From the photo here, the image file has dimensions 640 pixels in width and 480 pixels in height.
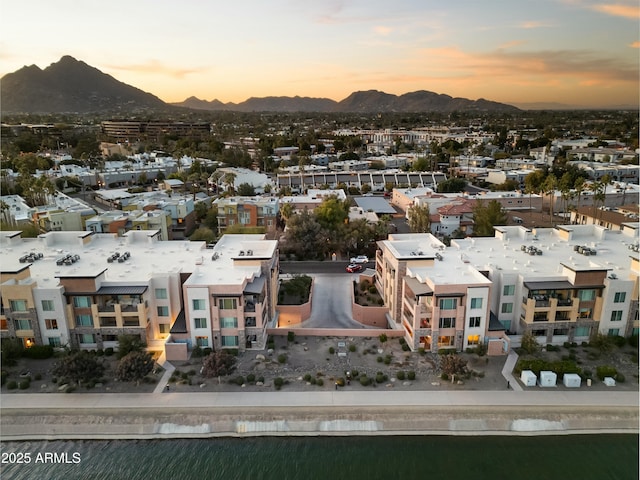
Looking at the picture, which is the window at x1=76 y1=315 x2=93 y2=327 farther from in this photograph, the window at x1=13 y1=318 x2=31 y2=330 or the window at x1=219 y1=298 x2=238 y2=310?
the window at x1=219 y1=298 x2=238 y2=310

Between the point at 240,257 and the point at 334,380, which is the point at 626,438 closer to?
the point at 334,380

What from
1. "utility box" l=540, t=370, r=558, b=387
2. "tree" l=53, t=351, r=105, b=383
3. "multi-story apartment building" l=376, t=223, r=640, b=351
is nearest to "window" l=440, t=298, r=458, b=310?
"multi-story apartment building" l=376, t=223, r=640, b=351

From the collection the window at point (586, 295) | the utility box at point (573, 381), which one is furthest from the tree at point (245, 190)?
the utility box at point (573, 381)

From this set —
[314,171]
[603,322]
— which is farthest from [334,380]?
[314,171]

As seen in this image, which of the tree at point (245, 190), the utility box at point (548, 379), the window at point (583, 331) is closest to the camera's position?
the utility box at point (548, 379)

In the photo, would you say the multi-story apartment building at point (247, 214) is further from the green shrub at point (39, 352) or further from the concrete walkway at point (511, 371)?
the concrete walkway at point (511, 371)
